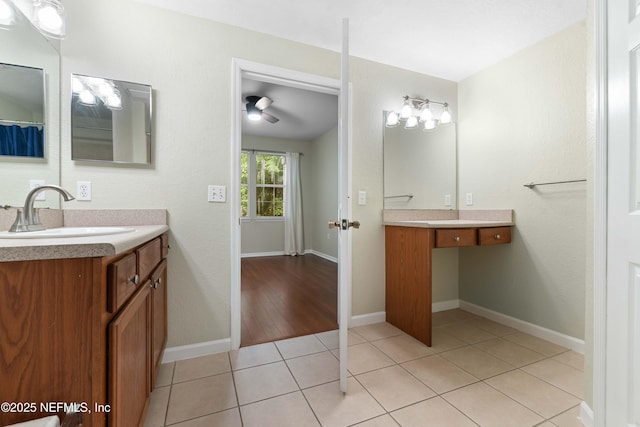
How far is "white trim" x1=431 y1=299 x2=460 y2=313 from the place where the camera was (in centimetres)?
256

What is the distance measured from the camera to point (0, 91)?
1112mm

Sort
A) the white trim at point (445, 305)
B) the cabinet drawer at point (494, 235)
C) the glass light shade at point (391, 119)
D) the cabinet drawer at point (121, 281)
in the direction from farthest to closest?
the white trim at point (445, 305) → the glass light shade at point (391, 119) → the cabinet drawer at point (494, 235) → the cabinet drawer at point (121, 281)

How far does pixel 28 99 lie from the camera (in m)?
1.28

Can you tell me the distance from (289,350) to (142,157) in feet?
5.16

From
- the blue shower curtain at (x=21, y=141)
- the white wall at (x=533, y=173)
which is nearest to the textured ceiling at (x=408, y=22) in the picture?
the white wall at (x=533, y=173)

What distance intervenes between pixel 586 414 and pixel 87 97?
2.98m

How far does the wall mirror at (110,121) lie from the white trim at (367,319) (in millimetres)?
1895

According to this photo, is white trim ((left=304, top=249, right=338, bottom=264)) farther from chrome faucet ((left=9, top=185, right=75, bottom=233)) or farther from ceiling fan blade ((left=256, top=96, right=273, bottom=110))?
chrome faucet ((left=9, top=185, right=75, bottom=233))

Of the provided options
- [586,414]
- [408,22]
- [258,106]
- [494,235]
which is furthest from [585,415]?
[258,106]

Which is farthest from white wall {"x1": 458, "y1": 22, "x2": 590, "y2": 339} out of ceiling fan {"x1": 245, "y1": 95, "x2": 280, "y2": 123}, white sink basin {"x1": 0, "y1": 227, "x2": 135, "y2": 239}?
white sink basin {"x1": 0, "y1": 227, "x2": 135, "y2": 239}

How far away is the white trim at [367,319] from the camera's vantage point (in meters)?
2.22

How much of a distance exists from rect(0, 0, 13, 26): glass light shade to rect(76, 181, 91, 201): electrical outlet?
0.75 meters

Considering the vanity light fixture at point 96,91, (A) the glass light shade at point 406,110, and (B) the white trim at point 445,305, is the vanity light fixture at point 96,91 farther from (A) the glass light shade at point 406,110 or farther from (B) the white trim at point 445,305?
(B) the white trim at point 445,305

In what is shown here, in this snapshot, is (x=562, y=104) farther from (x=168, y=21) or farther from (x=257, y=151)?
(x=257, y=151)
